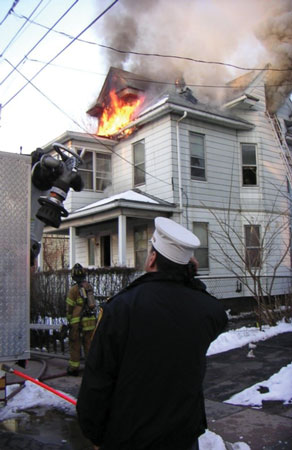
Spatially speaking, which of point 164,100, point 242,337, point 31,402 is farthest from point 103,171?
point 31,402

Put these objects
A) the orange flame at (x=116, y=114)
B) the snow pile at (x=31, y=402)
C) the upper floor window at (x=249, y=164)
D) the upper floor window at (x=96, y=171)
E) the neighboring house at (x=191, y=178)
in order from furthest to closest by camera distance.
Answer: the orange flame at (x=116, y=114) → the upper floor window at (x=96, y=171) → the upper floor window at (x=249, y=164) → the neighboring house at (x=191, y=178) → the snow pile at (x=31, y=402)

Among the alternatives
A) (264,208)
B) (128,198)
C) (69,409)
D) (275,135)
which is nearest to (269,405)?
(69,409)

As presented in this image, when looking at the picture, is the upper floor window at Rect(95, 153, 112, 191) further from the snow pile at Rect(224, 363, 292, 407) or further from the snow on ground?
the snow pile at Rect(224, 363, 292, 407)

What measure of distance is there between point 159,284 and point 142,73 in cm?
1629

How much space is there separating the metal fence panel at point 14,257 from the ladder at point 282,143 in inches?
503

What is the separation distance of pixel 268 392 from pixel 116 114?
514 inches

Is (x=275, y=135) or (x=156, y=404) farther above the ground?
(x=275, y=135)

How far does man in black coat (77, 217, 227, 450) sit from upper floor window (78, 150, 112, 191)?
13.6 m

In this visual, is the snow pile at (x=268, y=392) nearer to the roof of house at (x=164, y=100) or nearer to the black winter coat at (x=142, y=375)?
the black winter coat at (x=142, y=375)

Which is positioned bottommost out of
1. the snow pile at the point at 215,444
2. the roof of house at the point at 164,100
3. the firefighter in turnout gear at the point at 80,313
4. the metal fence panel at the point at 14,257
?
the snow pile at the point at 215,444

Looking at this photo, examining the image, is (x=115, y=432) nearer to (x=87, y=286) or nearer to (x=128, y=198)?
(x=87, y=286)

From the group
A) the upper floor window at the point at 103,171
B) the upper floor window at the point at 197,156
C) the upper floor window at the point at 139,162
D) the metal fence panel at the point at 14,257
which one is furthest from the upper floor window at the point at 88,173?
the metal fence panel at the point at 14,257

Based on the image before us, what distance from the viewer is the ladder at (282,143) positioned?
14875 mm

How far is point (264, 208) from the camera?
14383 mm
